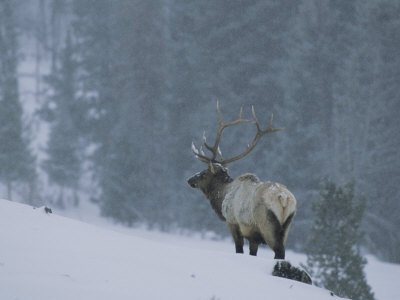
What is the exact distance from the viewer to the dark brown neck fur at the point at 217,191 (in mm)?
7832

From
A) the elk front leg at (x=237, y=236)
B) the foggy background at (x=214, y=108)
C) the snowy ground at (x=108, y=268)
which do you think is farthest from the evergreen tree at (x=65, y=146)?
the snowy ground at (x=108, y=268)

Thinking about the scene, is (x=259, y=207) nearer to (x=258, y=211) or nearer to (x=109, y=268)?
(x=258, y=211)

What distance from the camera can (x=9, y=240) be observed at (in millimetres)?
4137

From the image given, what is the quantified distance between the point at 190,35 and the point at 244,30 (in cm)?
290

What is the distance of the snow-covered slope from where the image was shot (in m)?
3.50

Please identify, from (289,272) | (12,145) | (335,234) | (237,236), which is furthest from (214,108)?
(289,272)

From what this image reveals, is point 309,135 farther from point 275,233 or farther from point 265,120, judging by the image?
point 275,233

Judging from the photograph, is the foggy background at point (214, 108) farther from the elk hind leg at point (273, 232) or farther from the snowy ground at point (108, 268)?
the snowy ground at point (108, 268)

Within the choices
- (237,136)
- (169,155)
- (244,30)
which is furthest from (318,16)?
(169,155)

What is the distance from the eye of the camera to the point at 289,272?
496 cm

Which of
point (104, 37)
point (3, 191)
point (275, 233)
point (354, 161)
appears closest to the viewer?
point (275, 233)

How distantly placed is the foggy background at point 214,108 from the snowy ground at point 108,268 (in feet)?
61.0

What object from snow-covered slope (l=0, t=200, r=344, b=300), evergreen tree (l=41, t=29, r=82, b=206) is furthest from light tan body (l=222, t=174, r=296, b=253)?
evergreen tree (l=41, t=29, r=82, b=206)

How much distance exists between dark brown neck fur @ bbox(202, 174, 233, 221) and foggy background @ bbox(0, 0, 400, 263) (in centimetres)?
1538
